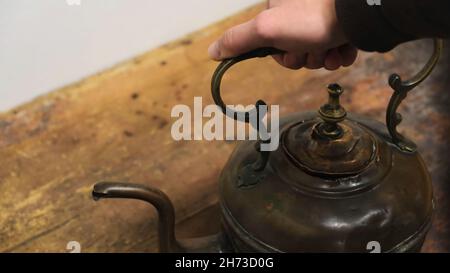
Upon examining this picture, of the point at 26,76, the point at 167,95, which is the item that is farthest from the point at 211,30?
the point at 26,76

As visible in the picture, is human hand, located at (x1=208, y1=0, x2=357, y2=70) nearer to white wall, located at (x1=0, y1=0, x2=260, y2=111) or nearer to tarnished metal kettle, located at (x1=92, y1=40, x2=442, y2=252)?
tarnished metal kettle, located at (x1=92, y1=40, x2=442, y2=252)

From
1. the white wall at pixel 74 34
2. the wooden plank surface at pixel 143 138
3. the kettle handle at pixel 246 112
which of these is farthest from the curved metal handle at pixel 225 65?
the white wall at pixel 74 34

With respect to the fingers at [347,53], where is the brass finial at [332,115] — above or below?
below

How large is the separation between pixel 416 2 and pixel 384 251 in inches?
13.2

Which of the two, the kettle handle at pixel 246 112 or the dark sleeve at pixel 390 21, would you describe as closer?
the dark sleeve at pixel 390 21

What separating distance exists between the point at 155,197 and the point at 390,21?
37 centimetres

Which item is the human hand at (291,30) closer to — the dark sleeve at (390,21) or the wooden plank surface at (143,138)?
the dark sleeve at (390,21)

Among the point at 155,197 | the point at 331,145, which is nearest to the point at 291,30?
the point at 331,145

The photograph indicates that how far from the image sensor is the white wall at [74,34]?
1.20 meters

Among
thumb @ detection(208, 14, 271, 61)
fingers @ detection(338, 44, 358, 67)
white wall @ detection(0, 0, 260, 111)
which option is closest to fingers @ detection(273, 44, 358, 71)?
fingers @ detection(338, 44, 358, 67)

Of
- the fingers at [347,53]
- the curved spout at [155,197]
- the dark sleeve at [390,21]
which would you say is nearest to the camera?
the dark sleeve at [390,21]

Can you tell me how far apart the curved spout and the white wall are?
2.04 feet

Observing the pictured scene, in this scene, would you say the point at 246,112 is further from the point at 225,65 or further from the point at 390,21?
the point at 390,21

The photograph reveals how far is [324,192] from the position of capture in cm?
75
